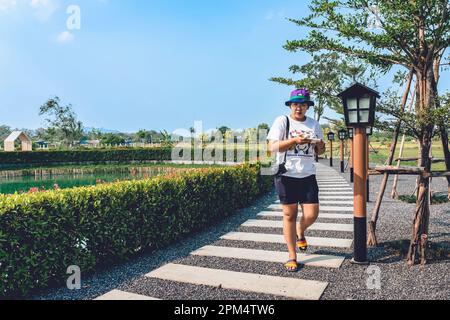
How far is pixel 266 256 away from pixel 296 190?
1158 mm

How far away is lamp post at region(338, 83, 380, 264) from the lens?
13.9 feet

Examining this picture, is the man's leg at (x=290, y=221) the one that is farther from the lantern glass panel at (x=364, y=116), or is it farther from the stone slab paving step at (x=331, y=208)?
the stone slab paving step at (x=331, y=208)

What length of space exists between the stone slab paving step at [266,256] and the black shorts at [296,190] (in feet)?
2.68

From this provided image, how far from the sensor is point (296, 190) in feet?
13.6

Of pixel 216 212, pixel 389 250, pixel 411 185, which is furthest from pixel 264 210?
pixel 411 185

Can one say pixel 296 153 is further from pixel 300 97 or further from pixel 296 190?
pixel 300 97

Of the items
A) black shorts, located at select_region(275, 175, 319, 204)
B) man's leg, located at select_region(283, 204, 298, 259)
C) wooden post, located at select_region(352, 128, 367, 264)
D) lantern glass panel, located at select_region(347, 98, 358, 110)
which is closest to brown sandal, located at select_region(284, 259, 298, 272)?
man's leg, located at select_region(283, 204, 298, 259)

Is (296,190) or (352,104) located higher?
(352,104)

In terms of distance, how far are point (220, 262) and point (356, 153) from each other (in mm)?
2201

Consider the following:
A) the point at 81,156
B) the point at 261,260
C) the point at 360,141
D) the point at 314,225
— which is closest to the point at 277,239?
the point at 261,260

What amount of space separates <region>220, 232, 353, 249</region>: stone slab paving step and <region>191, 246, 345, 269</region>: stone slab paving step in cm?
55

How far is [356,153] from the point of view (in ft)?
14.0

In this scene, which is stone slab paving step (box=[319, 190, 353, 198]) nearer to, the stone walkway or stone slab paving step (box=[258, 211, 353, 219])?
stone slab paving step (box=[258, 211, 353, 219])
